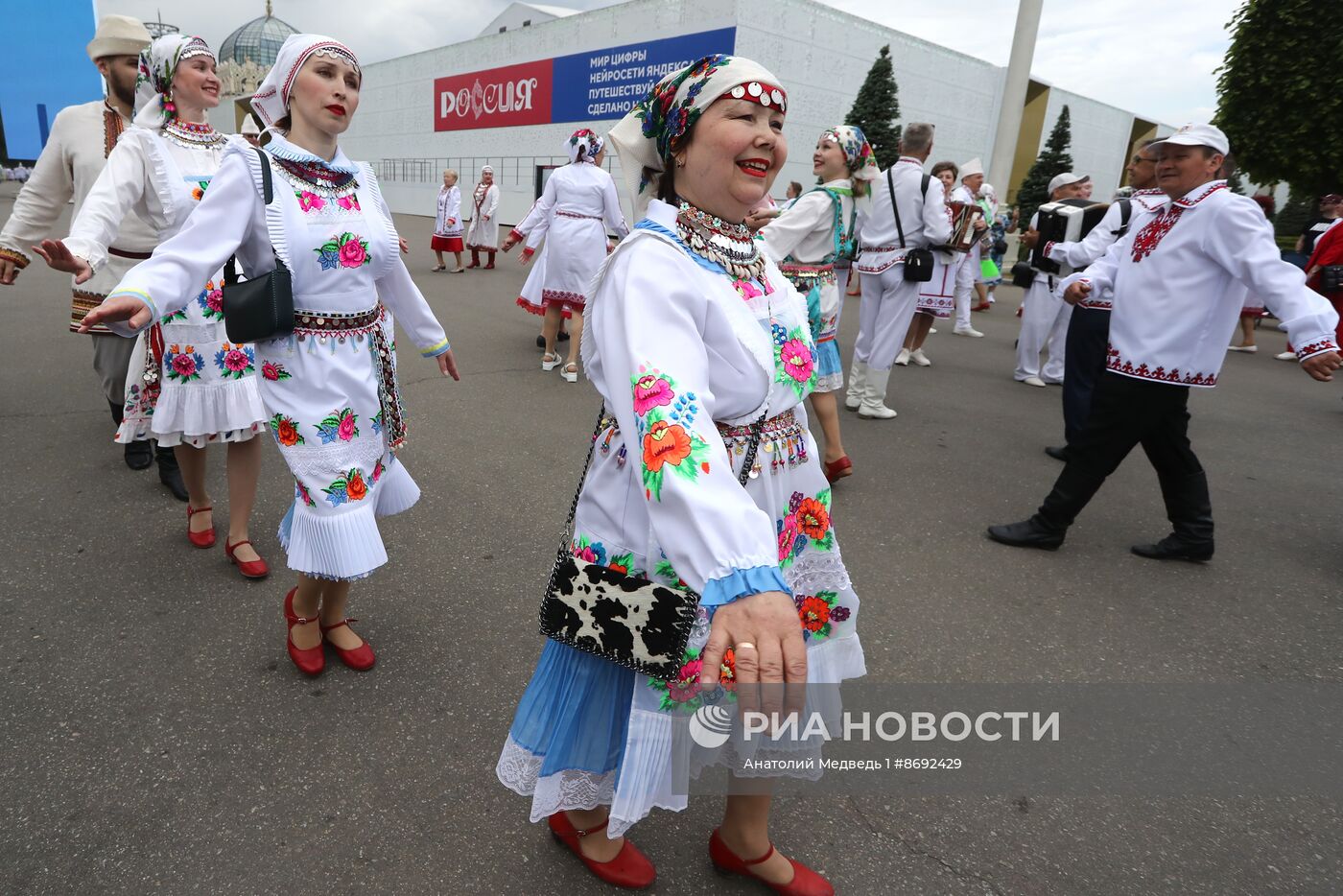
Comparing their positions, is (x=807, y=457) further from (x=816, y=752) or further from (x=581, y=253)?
(x=581, y=253)

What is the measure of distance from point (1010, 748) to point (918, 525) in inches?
72.1

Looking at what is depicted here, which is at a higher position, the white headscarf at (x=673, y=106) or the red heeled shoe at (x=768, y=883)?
the white headscarf at (x=673, y=106)

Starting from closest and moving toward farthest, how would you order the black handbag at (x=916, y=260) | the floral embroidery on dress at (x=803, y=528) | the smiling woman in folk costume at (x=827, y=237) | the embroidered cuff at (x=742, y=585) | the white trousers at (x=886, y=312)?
the embroidered cuff at (x=742, y=585) → the floral embroidery on dress at (x=803, y=528) → the smiling woman in folk costume at (x=827, y=237) → the black handbag at (x=916, y=260) → the white trousers at (x=886, y=312)

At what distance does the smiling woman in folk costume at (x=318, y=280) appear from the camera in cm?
233

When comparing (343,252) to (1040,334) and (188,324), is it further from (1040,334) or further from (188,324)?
(1040,334)

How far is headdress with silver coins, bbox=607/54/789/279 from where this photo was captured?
58.9 inches

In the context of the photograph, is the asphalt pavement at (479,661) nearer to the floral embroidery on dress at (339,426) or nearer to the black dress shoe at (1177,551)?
the black dress shoe at (1177,551)

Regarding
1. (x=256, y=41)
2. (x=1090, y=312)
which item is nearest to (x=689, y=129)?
(x=1090, y=312)

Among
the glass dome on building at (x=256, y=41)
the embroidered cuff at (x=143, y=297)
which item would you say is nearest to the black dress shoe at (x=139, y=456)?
the embroidered cuff at (x=143, y=297)

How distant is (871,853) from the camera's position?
212cm

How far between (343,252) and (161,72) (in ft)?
5.39

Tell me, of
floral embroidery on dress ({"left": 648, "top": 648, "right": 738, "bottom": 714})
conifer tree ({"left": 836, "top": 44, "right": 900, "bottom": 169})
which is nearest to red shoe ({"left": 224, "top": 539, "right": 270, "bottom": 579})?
floral embroidery on dress ({"left": 648, "top": 648, "right": 738, "bottom": 714})

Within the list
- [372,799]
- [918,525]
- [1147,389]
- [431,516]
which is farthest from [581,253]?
[372,799]

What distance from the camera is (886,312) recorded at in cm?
606
